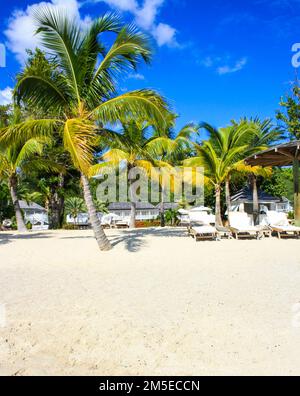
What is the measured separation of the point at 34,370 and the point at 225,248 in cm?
797

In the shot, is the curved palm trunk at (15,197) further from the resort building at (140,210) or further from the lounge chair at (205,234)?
the resort building at (140,210)

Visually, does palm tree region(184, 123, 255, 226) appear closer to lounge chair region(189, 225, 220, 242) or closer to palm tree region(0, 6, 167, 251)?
lounge chair region(189, 225, 220, 242)

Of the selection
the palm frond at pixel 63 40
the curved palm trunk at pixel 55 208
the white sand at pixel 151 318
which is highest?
the palm frond at pixel 63 40

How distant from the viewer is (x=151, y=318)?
13.1 ft

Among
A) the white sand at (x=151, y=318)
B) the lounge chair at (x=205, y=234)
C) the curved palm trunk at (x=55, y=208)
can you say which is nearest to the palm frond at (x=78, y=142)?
the white sand at (x=151, y=318)

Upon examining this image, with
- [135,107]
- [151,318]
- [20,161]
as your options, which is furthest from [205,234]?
[20,161]

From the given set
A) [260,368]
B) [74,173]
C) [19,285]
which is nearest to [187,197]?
[74,173]

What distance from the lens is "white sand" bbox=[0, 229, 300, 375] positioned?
296 cm

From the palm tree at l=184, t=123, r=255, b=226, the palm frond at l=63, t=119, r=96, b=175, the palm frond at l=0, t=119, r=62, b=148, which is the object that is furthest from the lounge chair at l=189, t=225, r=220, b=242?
the palm frond at l=0, t=119, r=62, b=148

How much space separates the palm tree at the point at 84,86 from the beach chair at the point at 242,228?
5.75 metres

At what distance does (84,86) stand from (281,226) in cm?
966

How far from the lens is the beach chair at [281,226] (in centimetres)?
1266

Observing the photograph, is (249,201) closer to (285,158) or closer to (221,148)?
(221,148)
